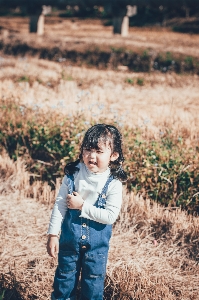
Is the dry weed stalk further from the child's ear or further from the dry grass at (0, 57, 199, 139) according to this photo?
the child's ear

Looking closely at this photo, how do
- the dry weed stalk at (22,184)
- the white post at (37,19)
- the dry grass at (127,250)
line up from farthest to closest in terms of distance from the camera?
the white post at (37,19) → the dry weed stalk at (22,184) → the dry grass at (127,250)

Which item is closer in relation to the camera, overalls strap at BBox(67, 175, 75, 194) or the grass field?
overalls strap at BBox(67, 175, 75, 194)

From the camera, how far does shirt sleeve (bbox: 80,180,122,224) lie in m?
2.41

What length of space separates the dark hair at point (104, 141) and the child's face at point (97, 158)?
0.03 m

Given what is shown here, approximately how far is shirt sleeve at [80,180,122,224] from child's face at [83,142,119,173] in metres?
0.15

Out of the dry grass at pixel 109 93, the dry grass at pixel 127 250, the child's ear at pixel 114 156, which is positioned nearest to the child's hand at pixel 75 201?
the child's ear at pixel 114 156

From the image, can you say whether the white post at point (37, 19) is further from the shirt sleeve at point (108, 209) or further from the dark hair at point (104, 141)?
the shirt sleeve at point (108, 209)

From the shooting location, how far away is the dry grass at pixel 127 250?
312 cm

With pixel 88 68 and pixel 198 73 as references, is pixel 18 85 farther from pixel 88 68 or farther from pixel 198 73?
pixel 198 73

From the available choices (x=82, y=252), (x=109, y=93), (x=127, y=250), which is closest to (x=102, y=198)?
(x=82, y=252)

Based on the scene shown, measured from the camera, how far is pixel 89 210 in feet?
7.89

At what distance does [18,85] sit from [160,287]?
20.9ft

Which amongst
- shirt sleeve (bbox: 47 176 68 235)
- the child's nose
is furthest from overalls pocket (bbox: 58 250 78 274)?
the child's nose

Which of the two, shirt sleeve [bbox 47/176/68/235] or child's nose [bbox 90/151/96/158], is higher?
child's nose [bbox 90/151/96/158]
